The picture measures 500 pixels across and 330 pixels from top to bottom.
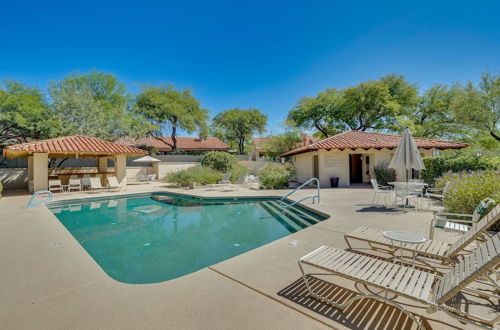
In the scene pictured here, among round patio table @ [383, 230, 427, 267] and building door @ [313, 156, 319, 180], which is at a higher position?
building door @ [313, 156, 319, 180]

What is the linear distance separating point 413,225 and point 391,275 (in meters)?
4.19

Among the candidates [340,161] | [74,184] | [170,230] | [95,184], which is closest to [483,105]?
[340,161]

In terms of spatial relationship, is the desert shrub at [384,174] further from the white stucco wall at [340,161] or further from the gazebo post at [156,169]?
the gazebo post at [156,169]

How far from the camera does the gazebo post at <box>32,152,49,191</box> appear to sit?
1294 centimetres

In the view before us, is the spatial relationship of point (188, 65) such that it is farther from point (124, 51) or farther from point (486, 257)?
point (486, 257)

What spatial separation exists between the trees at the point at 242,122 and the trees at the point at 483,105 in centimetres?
2365

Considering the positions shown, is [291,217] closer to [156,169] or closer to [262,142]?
[156,169]

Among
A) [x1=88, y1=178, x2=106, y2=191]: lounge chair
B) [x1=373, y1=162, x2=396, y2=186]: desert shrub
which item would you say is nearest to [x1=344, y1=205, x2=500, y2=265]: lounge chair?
[x1=373, y1=162, x2=396, y2=186]: desert shrub

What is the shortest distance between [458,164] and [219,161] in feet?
52.4

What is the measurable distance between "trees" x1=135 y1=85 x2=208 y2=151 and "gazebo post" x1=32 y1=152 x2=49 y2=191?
1307 cm

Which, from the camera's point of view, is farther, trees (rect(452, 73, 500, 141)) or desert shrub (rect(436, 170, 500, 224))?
Result: trees (rect(452, 73, 500, 141))

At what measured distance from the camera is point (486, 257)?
6.80ft

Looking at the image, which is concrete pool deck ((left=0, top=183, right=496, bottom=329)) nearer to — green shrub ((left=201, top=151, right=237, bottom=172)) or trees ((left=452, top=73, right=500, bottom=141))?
green shrub ((left=201, top=151, right=237, bottom=172))

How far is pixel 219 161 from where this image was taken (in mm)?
20797
